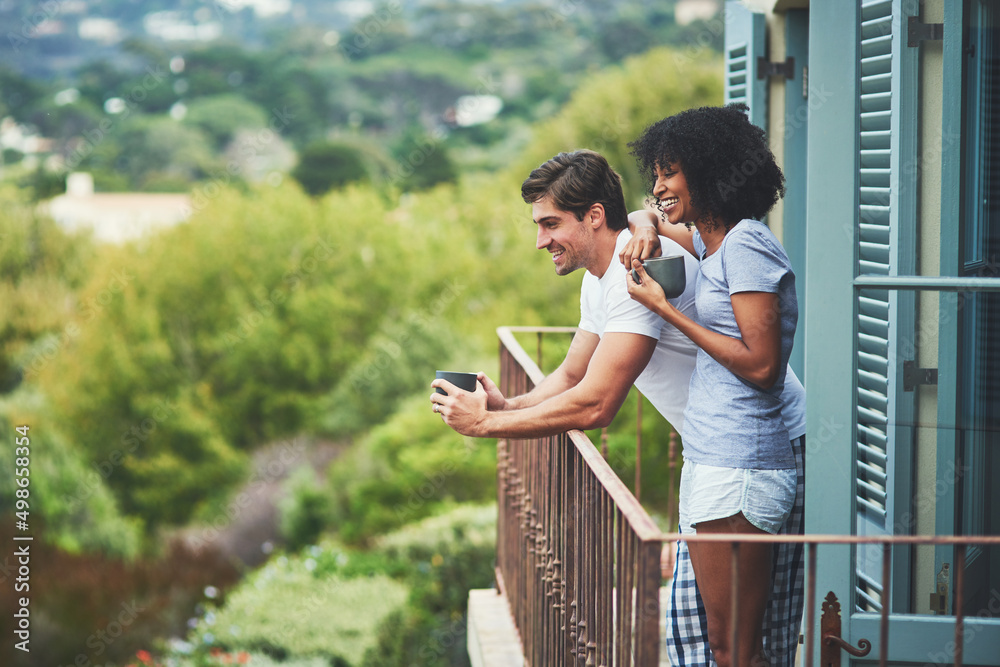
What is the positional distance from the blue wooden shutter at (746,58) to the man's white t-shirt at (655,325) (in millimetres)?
1821

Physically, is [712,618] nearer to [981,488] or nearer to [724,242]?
[981,488]

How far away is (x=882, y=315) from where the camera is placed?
218cm

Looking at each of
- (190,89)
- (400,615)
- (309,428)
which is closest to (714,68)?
(309,428)

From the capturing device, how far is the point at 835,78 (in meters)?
2.11

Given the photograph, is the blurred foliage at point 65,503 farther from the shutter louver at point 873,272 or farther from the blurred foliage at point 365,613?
the shutter louver at point 873,272

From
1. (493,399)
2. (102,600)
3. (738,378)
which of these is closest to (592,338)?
(493,399)

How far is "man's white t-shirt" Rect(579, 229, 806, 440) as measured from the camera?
2.21 meters

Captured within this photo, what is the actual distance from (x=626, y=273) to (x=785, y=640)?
0.97 metres

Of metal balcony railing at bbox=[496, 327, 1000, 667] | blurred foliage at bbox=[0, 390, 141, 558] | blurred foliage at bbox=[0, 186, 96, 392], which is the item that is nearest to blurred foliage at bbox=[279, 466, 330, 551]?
blurred foliage at bbox=[0, 390, 141, 558]

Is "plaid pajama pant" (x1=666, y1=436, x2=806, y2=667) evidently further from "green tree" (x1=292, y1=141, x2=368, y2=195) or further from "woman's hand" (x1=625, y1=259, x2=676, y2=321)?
"green tree" (x1=292, y1=141, x2=368, y2=195)

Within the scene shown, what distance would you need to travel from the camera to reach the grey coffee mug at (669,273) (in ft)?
6.94

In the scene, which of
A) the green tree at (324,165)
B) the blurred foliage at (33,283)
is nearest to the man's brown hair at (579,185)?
the blurred foliage at (33,283)

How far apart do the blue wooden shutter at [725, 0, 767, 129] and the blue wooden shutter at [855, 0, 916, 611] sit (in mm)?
1775

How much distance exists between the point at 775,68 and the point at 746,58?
0.59 ft
